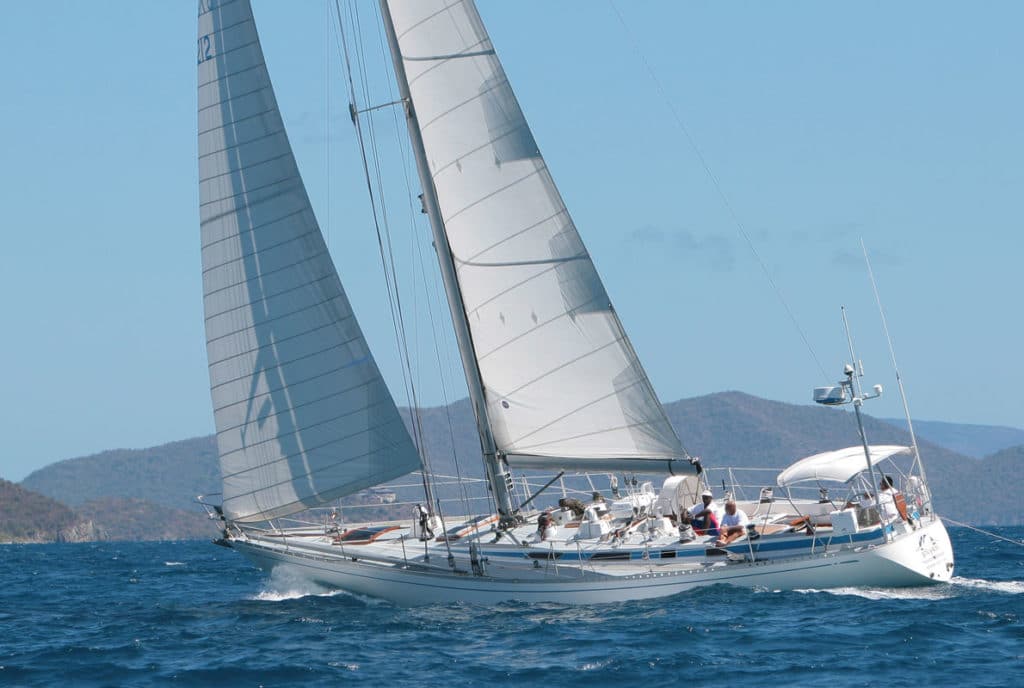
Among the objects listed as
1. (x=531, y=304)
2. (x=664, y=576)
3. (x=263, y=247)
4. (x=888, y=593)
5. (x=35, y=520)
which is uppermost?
(x=35, y=520)

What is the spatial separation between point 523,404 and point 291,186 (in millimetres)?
5470

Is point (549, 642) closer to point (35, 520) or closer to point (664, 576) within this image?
point (664, 576)

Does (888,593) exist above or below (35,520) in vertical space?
below

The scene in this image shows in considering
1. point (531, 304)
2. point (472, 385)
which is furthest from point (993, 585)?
point (472, 385)

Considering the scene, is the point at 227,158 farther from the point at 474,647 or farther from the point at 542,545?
the point at 474,647

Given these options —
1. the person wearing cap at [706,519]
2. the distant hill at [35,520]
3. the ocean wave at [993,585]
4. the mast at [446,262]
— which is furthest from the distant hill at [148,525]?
the person wearing cap at [706,519]

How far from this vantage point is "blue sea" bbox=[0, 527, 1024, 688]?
1541cm

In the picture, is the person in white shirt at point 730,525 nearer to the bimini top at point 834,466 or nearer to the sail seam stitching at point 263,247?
the bimini top at point 834,466

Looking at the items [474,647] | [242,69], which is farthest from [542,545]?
[242,69]

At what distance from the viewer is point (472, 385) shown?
2211 cm

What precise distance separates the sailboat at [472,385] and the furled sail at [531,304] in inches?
1.2

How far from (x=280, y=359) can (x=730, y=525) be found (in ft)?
25.4

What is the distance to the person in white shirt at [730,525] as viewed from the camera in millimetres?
20672

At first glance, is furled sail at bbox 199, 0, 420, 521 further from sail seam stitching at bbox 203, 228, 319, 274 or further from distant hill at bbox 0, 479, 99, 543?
distant hill at bbox 0, 479, 99, 543
